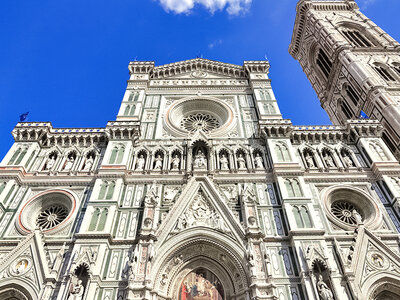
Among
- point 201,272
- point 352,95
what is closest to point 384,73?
point 352,95

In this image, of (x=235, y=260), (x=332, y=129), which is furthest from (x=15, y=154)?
(x=332, y=129)

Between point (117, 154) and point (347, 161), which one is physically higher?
point (117, 154)

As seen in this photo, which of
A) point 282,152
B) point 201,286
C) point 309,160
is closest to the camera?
point 201,286

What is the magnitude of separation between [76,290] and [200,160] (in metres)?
7.71

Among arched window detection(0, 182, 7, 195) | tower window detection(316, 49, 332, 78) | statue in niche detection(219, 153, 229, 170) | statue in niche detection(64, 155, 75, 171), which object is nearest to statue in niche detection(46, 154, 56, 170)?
statue in niche detection(64, 155, 75, 171)

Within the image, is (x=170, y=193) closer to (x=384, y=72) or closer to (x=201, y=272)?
(x=201, y=272)

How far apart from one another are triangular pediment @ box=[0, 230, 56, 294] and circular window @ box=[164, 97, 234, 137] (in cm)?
878

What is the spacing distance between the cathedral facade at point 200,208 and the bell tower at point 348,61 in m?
5.59

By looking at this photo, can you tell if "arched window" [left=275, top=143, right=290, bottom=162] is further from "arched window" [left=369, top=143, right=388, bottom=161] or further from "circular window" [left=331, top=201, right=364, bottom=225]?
"arched window" [left=369, top=143, right=388, bottom=161]

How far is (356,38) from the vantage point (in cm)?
2983

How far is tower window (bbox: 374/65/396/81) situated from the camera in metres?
23.9

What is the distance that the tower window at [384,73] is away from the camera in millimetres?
23922

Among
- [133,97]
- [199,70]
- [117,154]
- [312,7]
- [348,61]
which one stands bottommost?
[117,154]

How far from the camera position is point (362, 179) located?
48.0 feet
